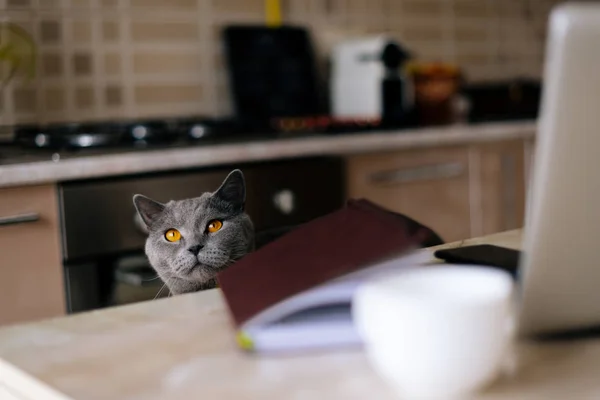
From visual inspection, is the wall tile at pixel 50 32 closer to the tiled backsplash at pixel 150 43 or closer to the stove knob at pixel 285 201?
the tiled backsplash at pixel 150 43

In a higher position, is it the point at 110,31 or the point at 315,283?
the point at 110,31

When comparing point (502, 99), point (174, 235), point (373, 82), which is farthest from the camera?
point (502, 99)

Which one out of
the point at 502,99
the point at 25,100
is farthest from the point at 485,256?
the point at 502,99

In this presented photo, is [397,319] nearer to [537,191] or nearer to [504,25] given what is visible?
[537,191]

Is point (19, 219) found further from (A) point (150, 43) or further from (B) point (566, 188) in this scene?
(B) point (566, 188)

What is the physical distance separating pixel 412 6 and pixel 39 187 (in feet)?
6.36

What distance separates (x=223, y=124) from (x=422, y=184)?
0.64 m

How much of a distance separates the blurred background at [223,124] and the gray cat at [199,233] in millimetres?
689

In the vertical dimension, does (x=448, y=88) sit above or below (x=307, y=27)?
below

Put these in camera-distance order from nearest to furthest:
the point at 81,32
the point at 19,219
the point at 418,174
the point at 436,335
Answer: the point at 436,335 → the point at 19,219 → the point at 81,32 → the point at 418,174

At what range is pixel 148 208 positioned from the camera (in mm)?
1016

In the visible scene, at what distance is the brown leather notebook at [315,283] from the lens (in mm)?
730

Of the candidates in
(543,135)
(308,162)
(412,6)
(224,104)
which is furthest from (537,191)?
(412,6)

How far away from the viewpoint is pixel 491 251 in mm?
1029
